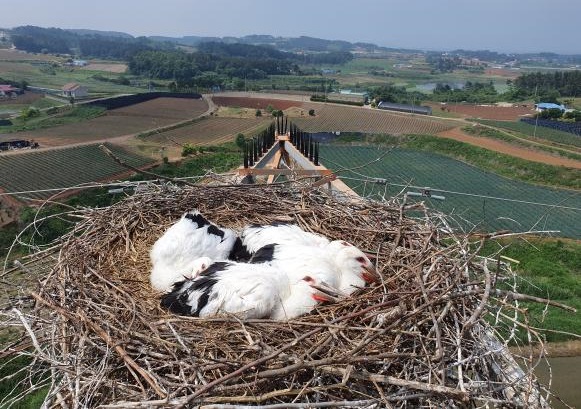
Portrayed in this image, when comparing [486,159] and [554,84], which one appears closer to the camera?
[486,159]

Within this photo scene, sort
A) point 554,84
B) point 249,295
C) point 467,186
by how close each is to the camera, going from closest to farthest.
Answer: point 249,295
point 467,186
point 554,84

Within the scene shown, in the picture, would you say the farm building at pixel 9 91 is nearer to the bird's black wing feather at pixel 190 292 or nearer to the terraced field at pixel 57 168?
Result: the terraced field at pixel 57 168

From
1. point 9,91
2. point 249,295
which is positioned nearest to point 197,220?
point 249,295

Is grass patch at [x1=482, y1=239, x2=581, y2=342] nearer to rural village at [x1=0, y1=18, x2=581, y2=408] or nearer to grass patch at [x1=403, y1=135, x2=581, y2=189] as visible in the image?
rural village at [x1=0, y1=18, x2=581, y2=408]

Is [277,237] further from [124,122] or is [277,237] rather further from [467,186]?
[124,122]

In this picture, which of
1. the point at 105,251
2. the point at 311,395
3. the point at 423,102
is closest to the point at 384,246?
the point at 311,395

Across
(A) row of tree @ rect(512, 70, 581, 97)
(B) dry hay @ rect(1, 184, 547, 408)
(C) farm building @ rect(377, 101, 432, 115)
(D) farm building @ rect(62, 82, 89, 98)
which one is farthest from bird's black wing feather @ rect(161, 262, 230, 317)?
(A) row of tree @ rect(512, 70, 581, 97)
